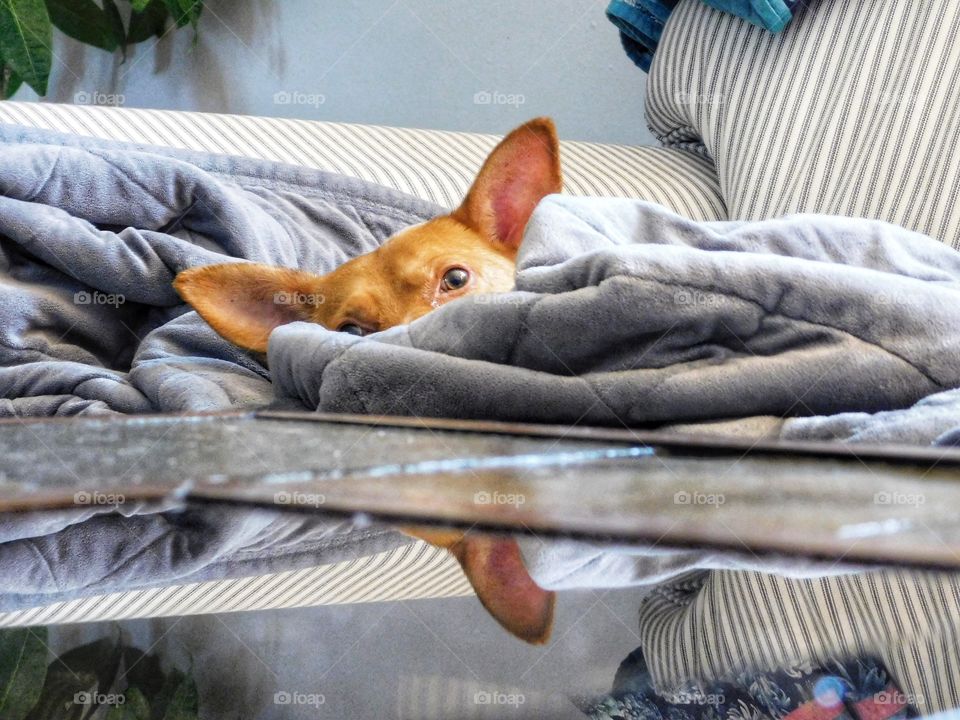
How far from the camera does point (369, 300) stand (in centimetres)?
113

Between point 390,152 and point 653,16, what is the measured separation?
649 millimetres

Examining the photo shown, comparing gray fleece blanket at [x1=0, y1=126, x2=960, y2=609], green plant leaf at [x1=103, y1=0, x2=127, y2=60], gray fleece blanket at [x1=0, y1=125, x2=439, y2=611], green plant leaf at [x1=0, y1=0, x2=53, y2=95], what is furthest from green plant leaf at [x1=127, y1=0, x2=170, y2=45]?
gray fleece blanket at [x1=0, y1=126, x2=960, y2=609]

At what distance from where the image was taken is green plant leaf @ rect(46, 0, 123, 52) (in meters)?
2.34

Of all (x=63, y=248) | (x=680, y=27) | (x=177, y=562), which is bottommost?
(x=63, y=248)

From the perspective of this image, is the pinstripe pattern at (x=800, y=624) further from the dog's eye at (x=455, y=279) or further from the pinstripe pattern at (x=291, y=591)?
the dog's eye at (x=455, y=279)

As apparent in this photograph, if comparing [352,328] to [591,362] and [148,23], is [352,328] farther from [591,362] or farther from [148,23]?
[148,23]

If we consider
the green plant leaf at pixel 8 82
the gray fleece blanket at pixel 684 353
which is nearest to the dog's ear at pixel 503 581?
the gray fleece blanket at pixel 684 353

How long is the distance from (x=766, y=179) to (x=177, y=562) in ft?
4.77

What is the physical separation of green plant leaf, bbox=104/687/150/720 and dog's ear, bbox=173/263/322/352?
0.86 m

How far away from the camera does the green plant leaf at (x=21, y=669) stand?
0.28 metres

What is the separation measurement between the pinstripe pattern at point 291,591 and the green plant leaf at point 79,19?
2.32 meters

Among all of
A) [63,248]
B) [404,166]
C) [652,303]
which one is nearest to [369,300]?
[63,248]

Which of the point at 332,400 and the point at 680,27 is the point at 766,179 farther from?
the point at 332,400

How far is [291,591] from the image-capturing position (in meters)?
0.38
